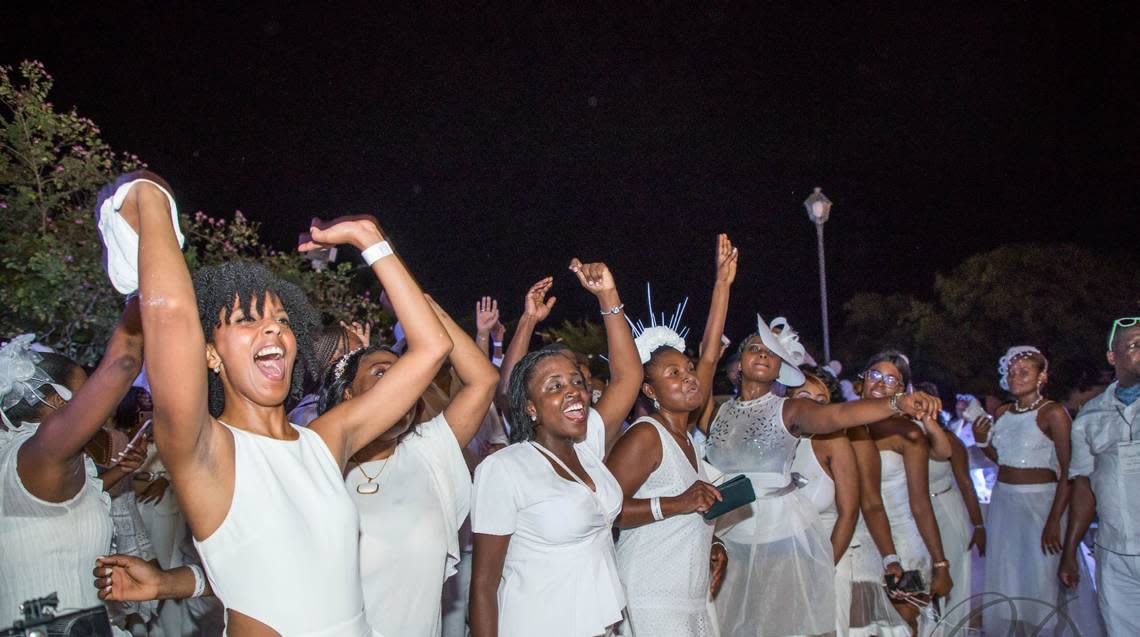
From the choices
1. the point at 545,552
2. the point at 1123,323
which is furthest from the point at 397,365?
the point at 1123,323

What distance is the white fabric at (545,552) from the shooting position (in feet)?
11.4

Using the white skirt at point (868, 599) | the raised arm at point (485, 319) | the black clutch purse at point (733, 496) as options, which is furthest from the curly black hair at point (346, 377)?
the white skirt at point (868, 599)

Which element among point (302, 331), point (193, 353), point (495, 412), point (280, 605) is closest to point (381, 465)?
point (302, 331)

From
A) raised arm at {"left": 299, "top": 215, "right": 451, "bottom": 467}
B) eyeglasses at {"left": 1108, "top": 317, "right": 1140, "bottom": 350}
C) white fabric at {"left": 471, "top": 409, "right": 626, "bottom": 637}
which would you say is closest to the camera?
raised arm at {"left": 299, "top": 215, "right": 451, "bottom": 467}

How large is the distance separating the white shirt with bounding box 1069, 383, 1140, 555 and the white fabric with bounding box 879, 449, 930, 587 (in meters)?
1.27

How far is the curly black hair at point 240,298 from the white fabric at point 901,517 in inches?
208

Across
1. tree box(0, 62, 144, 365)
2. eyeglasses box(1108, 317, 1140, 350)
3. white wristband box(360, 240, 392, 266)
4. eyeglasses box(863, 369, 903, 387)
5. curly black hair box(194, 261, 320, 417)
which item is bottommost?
curly black hair box(194, 261, 320, 417)

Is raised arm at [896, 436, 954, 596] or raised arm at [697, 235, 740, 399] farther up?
raised arm at [697, 235, 740, 399]

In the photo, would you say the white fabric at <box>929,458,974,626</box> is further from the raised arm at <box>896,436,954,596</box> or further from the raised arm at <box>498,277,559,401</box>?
the raised arm at <box>498,277,559,401</box>

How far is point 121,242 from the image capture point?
205 centimetres

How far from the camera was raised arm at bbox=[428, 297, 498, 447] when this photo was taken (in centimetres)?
315

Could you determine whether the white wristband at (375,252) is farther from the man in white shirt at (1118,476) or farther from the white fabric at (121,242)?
the man in white shirt at (1118,476)

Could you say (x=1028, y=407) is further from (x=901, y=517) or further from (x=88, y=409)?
(x=88, y=409)

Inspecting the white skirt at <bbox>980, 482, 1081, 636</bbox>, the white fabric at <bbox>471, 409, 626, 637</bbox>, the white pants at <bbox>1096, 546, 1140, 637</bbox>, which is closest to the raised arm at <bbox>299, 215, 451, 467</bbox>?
the white fabric at <bbox>471, 409, 626, 637</bbox>
